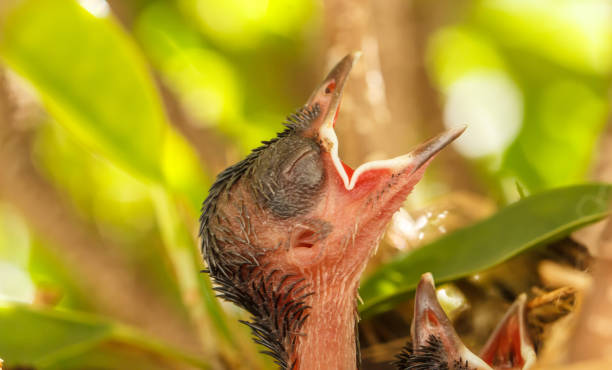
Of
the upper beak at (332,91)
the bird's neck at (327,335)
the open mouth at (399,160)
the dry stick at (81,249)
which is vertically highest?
the dry stick at (81,249)

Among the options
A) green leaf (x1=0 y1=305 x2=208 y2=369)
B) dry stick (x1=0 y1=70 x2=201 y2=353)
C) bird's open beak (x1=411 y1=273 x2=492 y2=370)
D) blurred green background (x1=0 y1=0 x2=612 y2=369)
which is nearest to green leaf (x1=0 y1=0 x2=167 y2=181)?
blurred green background (x1=0 y1=0 x2=612 y2=369)

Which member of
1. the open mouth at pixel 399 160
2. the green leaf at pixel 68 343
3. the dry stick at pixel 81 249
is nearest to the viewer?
the open mouth at pixel 399 160

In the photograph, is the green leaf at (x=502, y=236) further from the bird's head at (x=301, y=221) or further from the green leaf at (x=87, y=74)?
the green leaf at (x=87, y=74)

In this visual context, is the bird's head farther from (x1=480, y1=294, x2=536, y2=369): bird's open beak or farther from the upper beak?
(x1=480, y1=294, x2=536, y2=369): bird's open beak

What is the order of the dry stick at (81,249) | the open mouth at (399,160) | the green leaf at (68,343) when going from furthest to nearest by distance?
the dry stick at (81,249) < the green leaf at (68,343) < the open mouth at (399,160)

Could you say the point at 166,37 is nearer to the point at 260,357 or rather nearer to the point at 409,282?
the point at 260,357

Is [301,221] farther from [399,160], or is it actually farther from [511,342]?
[511,342]

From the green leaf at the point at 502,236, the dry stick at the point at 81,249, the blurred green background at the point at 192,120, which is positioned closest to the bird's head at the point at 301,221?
the green leaf at the point at 502,236

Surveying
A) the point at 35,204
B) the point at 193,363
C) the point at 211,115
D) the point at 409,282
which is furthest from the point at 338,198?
the point at 211,115
